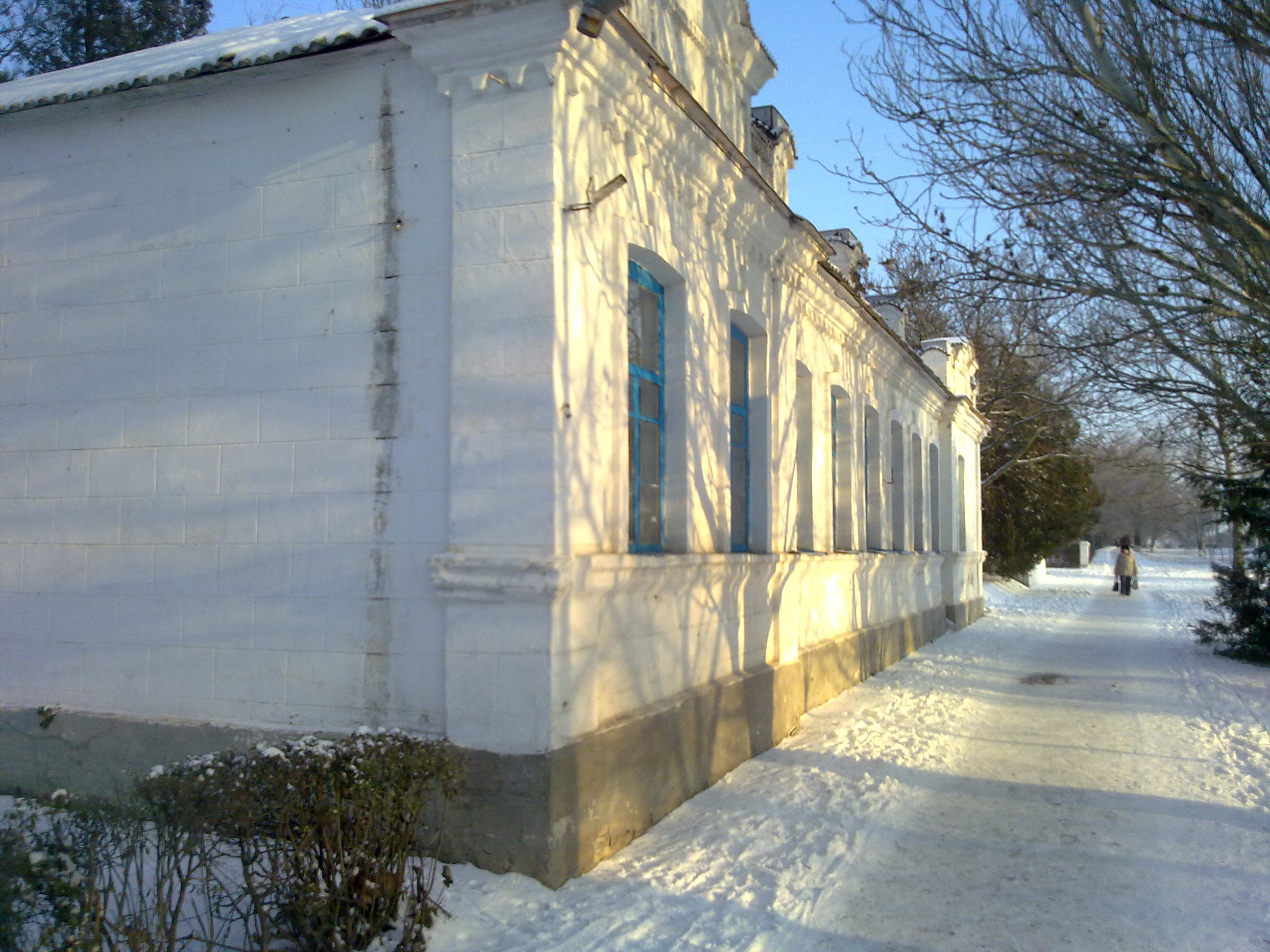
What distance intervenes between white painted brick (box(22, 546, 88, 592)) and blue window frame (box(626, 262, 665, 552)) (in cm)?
341

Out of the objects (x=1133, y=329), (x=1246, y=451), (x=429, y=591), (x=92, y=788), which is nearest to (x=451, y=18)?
(x=429, y=591)

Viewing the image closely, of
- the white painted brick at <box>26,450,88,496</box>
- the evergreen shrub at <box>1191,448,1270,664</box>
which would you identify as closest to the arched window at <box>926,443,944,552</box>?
the evergreen shrub at <box>1191,448,1270,664</box>

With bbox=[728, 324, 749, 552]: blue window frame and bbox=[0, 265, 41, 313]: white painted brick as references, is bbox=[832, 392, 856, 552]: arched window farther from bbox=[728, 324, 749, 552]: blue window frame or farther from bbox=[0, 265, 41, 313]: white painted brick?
bbox=[0, 265, 41, 313]: white painted brick

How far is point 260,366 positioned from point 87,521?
157cm

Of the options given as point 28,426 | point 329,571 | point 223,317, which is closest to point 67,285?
point 28,426

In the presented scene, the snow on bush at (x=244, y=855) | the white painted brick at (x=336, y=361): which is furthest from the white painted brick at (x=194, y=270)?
the snow on bush at (x=244, y=855)

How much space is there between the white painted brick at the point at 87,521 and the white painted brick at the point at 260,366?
113 centimetres

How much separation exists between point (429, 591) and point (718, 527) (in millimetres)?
2823

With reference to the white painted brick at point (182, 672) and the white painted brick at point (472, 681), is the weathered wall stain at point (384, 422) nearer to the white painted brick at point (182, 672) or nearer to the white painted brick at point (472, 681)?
the white painted brick at point (472, 681)

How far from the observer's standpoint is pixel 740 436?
8.58 m

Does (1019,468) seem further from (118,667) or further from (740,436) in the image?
(118,667)

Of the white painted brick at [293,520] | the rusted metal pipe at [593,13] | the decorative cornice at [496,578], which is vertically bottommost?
the decorative cornice at [496,578]

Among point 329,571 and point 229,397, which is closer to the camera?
point 329,571

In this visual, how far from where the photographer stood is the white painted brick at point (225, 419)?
5879 millimetres
